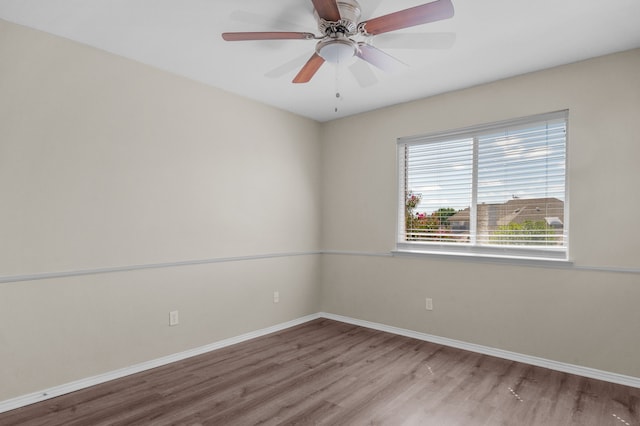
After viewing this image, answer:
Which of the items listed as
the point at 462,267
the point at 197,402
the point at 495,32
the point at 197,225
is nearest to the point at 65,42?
the point at 197,225

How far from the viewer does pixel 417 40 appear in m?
2.45

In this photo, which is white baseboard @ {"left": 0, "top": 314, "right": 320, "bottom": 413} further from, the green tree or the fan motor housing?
the fan motor housing

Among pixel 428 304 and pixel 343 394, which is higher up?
pixel 428 304

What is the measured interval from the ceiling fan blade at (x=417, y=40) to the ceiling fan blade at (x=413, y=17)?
489mm

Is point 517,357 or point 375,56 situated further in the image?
point 517,357

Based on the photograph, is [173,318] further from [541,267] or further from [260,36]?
[541,267]

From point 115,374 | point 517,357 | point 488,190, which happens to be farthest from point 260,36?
point 517,357

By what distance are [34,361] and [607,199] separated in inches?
171

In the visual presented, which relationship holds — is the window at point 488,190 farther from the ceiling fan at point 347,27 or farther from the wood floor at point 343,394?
the ceiling fan at point 347,27

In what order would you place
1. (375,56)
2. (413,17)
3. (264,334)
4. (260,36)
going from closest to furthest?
(413,17)
(260,36)
(375,56)
(264,334)

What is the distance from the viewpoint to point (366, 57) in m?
2.42

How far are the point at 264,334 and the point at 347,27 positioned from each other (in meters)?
3.10

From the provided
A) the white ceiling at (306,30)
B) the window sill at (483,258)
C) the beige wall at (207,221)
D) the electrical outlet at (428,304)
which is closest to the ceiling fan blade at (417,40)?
the white ceiling at (306,30)

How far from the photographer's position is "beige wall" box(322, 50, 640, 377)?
2730mm
